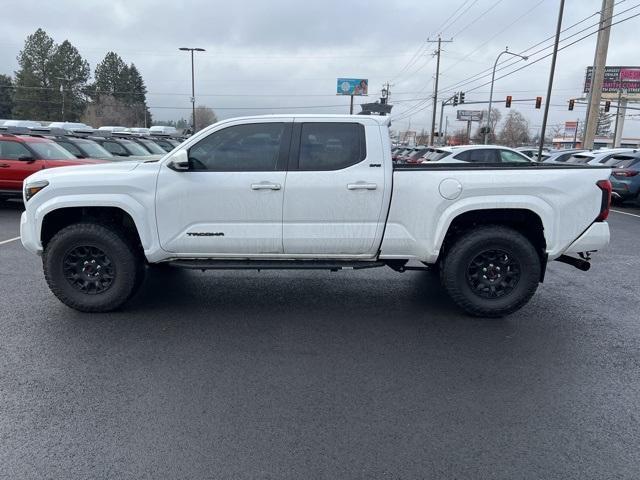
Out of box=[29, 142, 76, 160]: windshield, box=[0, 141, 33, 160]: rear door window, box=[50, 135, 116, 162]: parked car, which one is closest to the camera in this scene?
box=[0, 141, 33, 160]: rear door window

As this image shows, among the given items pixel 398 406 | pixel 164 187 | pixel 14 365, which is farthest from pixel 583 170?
pixel 14 365

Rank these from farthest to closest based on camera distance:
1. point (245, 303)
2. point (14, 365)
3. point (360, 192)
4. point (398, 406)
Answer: point (245, 303) < point (360, 192) < point (14, 365) < point (398, 406)

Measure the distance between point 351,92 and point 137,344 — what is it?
6507 centimetres

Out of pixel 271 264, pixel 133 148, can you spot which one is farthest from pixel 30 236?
pixel 133 148

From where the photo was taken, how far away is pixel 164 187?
492cm

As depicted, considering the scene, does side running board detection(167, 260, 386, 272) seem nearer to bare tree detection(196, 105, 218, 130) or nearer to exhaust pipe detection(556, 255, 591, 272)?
exhaust pipe detection(556, 255, 591, 272)

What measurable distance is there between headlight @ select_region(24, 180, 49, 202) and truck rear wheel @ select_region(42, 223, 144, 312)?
469 millimetres

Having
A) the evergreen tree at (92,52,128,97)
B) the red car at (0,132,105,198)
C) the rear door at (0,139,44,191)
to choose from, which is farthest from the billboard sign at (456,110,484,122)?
the rear door at (0,139,44,191)

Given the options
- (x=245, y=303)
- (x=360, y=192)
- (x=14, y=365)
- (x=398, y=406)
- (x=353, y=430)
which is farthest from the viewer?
(x=245, y=303)

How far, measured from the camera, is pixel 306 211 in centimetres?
495

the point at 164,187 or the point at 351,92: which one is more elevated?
the point at 351,92

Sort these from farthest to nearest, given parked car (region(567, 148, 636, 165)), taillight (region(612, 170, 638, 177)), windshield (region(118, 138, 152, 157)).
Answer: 1. windshield (region(118, 138, 152, 157))
2. parked car (region(567, 148, 636, 165))
3. taillight (region(612, 170, 638, 177))

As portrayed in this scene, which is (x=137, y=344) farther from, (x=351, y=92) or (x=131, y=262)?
(x=351, y=92)

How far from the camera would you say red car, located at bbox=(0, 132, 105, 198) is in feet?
38.2
